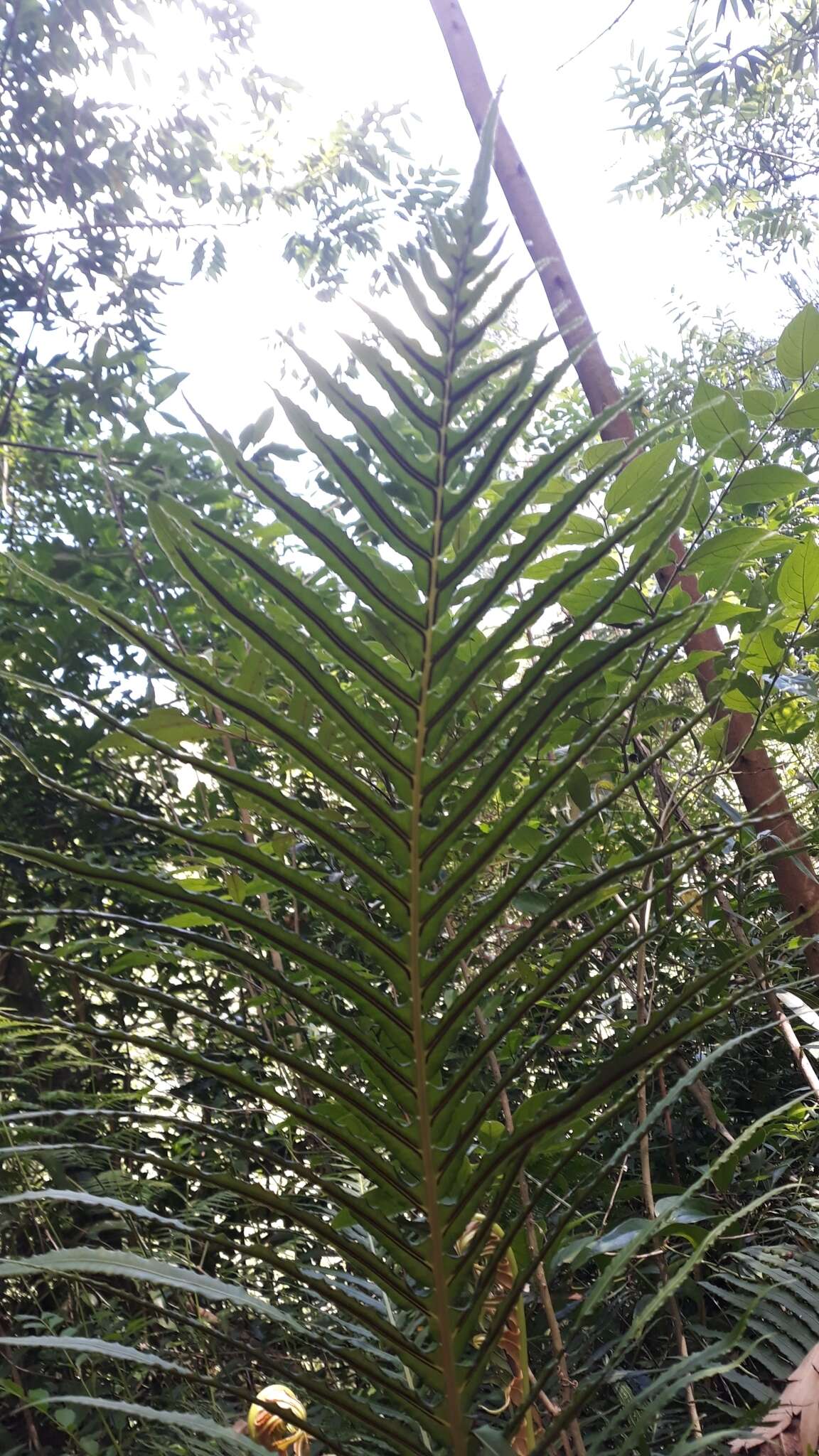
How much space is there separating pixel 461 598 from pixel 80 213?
Answer: 2093mm

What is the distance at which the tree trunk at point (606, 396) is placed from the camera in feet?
3.01

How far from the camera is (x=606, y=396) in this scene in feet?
4.33

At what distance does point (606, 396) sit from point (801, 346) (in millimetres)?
630

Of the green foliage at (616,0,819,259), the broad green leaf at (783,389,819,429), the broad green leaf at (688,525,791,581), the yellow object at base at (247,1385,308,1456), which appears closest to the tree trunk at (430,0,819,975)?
the broad green leaf at (688,525,791,581)

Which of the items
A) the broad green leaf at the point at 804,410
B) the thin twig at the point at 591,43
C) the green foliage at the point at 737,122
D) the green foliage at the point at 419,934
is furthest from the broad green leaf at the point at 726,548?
the green foliage at the point at 737,122

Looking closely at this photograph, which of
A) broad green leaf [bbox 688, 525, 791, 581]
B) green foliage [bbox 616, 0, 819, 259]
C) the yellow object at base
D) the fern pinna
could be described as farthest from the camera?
green foliage [bbox 616, 0, 819, 259]

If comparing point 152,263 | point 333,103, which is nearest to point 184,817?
point 152,263

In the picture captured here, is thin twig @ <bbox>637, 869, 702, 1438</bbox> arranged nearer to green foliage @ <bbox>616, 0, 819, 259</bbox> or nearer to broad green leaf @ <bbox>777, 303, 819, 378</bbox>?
broad green leaf @ <bbox>777, 303, 819, 378</bbox>

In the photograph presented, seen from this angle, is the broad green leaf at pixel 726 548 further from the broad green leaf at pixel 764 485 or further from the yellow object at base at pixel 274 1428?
the yellow object at base at pixel 274 1428

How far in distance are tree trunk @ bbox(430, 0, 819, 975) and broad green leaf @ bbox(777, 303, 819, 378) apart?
0.51ft

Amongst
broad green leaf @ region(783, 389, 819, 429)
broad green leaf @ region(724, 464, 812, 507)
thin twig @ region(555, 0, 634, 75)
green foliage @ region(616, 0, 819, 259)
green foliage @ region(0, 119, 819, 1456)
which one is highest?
green foliage @ region(616, 0, 819, 259)

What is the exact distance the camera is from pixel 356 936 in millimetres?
380

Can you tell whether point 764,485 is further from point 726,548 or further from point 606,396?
point 606,396

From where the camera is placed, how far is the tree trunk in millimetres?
918
